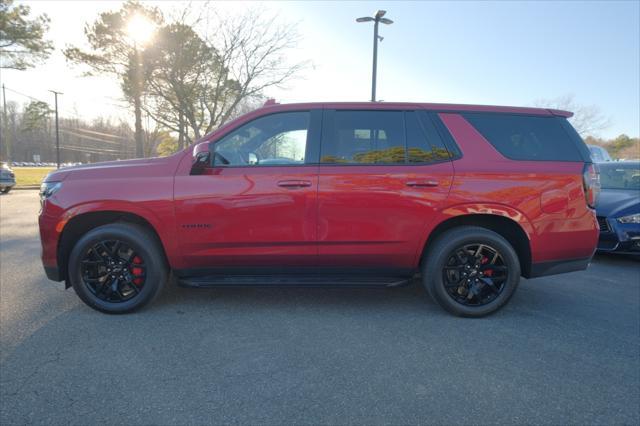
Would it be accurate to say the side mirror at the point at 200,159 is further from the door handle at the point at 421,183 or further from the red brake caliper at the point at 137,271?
the door handle at the point at 421,183

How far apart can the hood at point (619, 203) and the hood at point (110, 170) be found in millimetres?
6057

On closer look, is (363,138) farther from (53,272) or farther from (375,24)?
(375,24)

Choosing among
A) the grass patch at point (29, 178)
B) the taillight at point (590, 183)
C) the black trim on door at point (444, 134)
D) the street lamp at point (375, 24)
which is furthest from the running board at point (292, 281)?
the grass patch at point (29, 178)

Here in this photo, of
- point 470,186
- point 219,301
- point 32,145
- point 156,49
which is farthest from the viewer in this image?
point 32,145

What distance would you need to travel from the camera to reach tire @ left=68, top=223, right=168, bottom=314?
3164mm

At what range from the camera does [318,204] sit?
3.10 m

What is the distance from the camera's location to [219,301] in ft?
11.6

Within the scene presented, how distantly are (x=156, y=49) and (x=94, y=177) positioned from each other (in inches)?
713

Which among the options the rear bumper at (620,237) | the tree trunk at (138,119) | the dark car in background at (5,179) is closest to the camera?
the rear bumper at (620,237)

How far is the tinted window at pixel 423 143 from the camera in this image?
3211mm

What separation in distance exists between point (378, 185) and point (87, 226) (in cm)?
275

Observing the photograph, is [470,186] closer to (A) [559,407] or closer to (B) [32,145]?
(A) [559,407]

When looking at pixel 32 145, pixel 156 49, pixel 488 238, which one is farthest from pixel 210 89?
pixel 32 145

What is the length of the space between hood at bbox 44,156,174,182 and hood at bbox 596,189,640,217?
606 centimetres
